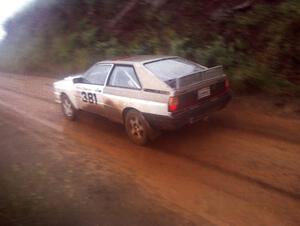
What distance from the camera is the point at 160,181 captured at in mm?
5895

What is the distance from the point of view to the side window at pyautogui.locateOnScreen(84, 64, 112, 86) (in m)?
8.04

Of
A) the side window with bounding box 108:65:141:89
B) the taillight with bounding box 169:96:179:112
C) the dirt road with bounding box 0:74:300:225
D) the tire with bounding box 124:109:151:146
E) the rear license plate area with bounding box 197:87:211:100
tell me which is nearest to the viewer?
the dirt road with bounding box 0:74:300:225

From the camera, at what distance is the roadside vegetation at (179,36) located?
9008mm

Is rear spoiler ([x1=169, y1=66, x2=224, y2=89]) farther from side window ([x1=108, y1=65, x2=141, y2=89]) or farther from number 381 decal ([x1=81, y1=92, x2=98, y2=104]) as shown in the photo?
number 381 decal ([x1=81, y1=92, x2=98, y2=104])

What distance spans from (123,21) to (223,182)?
437 inches

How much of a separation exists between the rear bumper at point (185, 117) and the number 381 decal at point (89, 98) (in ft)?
5.56

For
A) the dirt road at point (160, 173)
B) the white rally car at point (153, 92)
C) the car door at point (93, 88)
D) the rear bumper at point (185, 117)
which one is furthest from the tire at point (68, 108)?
the rear bumper at point (185, 117)

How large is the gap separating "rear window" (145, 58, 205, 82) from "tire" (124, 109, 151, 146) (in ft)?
2.75

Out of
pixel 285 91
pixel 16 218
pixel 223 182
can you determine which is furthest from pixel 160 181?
pixel 285 91

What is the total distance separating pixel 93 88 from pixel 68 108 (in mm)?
1647

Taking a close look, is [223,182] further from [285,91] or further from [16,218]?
[285,91]

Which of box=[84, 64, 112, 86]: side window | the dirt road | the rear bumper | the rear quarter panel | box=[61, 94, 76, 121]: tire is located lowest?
the dirt road

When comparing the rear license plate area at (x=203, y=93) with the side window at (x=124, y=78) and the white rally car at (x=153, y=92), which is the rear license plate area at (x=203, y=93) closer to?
the white rally car at (x=153, y=92)

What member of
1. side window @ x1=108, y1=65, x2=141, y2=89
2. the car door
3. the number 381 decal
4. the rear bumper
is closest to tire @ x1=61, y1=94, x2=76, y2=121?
the car door
